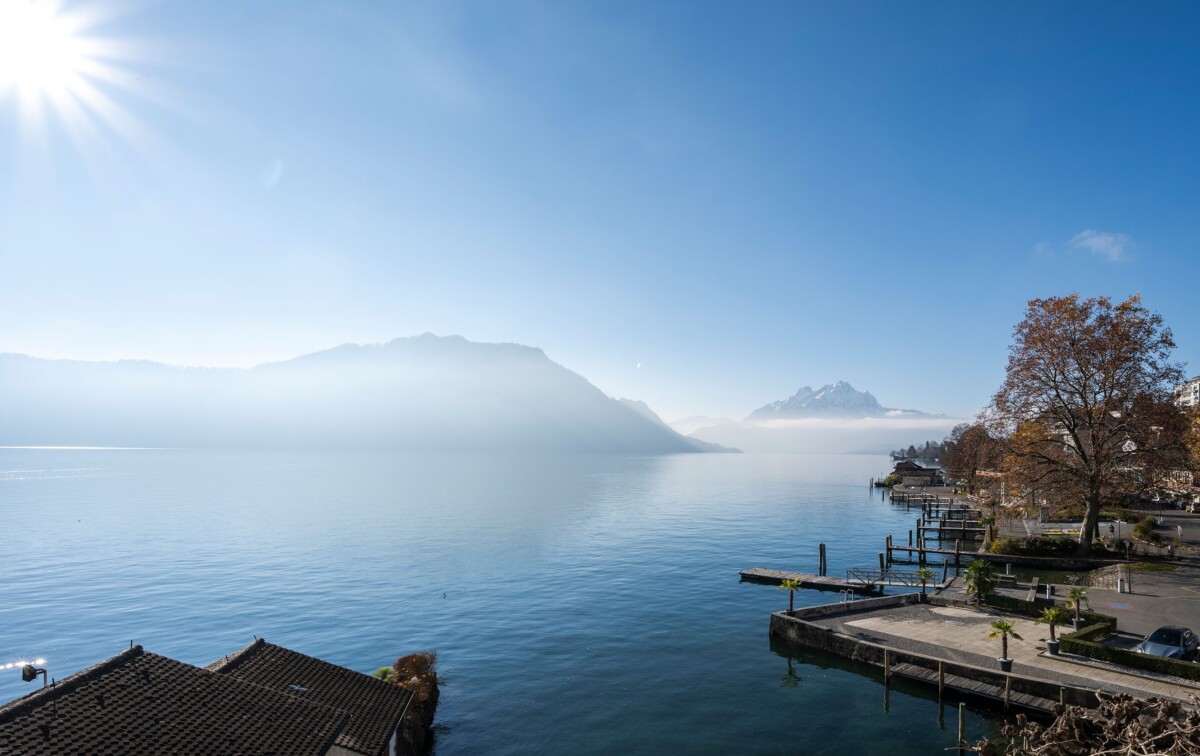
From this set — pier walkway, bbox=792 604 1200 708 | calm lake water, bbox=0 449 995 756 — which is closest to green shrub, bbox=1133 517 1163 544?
calm lake water, bbox=0 449 995 756

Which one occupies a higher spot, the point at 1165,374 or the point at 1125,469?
the point at 1165,374

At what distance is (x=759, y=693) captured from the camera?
113 feet

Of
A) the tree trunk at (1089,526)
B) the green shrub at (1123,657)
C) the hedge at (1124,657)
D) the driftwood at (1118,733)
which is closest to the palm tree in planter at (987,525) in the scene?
the tree trunk at (1089,526)

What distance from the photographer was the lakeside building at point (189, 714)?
661 inches

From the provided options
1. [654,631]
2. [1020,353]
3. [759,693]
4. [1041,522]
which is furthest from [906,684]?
[1041,522]

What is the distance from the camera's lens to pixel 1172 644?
30969 millimetres

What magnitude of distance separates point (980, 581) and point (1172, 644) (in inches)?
492

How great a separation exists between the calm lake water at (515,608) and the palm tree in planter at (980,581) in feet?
43.2

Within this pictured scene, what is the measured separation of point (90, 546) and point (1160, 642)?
115864 mm

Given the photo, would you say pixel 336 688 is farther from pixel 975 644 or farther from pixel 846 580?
pixel 846 580

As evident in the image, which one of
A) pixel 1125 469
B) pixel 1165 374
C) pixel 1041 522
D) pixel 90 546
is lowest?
pixel 90 546

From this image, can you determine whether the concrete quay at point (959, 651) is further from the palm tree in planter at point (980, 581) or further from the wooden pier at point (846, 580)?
the wooden pier at point (846, 580)

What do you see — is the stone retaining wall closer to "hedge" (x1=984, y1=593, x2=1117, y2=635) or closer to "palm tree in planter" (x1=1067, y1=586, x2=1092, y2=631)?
"hedge" (x1=984, y1=593, x2=1117, y2=635)

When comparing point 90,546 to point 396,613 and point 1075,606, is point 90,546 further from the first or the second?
point 1075,606
